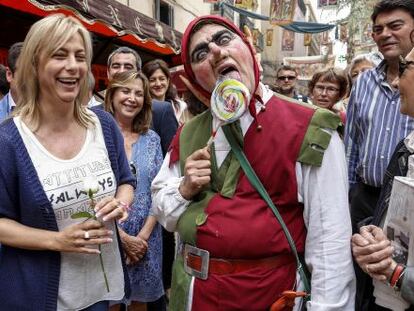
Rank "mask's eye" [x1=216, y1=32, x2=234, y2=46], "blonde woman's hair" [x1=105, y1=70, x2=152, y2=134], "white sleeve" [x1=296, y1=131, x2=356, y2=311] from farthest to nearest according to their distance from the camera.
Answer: "blonde woman's hair" [x1=105, y1=70, x2=152, y2=134]
"mask's eye" [x1=216, y1=32, x2=234, y2=46]
"white sleeve" [x1=296, y1=131, x2=356, y2=311]

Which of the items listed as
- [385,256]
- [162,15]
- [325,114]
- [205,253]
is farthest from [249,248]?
[162,15]

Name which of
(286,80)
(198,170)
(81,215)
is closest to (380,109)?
A: (198,170)

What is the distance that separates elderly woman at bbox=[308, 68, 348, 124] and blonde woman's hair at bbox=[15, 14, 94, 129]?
126 inches

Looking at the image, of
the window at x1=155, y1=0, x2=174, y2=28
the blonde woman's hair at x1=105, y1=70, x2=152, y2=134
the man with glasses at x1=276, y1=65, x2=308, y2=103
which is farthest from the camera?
the window at x1=155, y1=0, x2=174, y2=28

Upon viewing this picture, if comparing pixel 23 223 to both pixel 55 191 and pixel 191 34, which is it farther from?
pixel 191 34

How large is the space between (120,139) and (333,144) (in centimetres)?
113

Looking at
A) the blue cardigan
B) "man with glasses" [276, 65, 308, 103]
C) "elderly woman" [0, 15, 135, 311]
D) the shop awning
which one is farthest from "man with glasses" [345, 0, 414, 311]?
the shop awning

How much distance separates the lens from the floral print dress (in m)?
2.99

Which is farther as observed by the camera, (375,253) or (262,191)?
(262,191)

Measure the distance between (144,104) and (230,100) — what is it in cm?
184

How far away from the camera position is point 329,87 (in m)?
4.59

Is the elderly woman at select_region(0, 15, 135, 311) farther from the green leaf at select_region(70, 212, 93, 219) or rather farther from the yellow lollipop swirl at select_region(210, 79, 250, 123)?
the yellow lollipop swirl at select_region(210, 79, 250, 123)

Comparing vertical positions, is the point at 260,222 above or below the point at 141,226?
above

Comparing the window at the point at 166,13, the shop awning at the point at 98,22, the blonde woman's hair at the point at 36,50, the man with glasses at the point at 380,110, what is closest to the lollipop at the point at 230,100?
the blonde woman's hair at the point at 36,50
